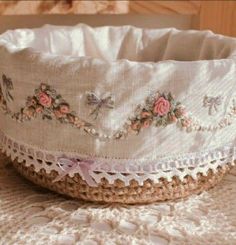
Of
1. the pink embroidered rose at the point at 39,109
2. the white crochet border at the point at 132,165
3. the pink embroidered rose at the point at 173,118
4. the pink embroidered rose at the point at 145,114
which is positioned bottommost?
the white crochet border at the point at 132,165

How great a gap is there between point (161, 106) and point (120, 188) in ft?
0.27

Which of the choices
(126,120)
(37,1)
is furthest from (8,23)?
(126,120)

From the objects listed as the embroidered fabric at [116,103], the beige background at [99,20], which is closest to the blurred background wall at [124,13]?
the beige background at [99,20]

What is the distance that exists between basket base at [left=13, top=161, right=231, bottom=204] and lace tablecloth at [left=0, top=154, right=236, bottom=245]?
0.5 inches

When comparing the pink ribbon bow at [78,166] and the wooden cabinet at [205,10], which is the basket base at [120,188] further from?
the wooden cabinet at [205,10]

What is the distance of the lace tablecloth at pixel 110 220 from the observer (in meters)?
0.39

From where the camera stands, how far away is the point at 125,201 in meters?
0.43

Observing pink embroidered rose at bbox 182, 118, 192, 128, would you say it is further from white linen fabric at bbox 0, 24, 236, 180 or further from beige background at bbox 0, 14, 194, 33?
beige background at bbox 0, 14, 194, 33

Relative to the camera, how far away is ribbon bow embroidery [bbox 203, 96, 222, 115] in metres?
0.41

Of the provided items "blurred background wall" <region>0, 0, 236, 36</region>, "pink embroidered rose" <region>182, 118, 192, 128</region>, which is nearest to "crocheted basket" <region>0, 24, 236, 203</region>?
"pink embroidered rose" <region>182, 118, 192, 128</region>

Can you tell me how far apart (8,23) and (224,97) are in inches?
17.1

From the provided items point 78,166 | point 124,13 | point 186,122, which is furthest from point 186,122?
point 124,13

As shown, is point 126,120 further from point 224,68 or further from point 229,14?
point 229,14

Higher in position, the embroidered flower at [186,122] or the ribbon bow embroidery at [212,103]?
the ribbon bow embroidery at [212,103]
